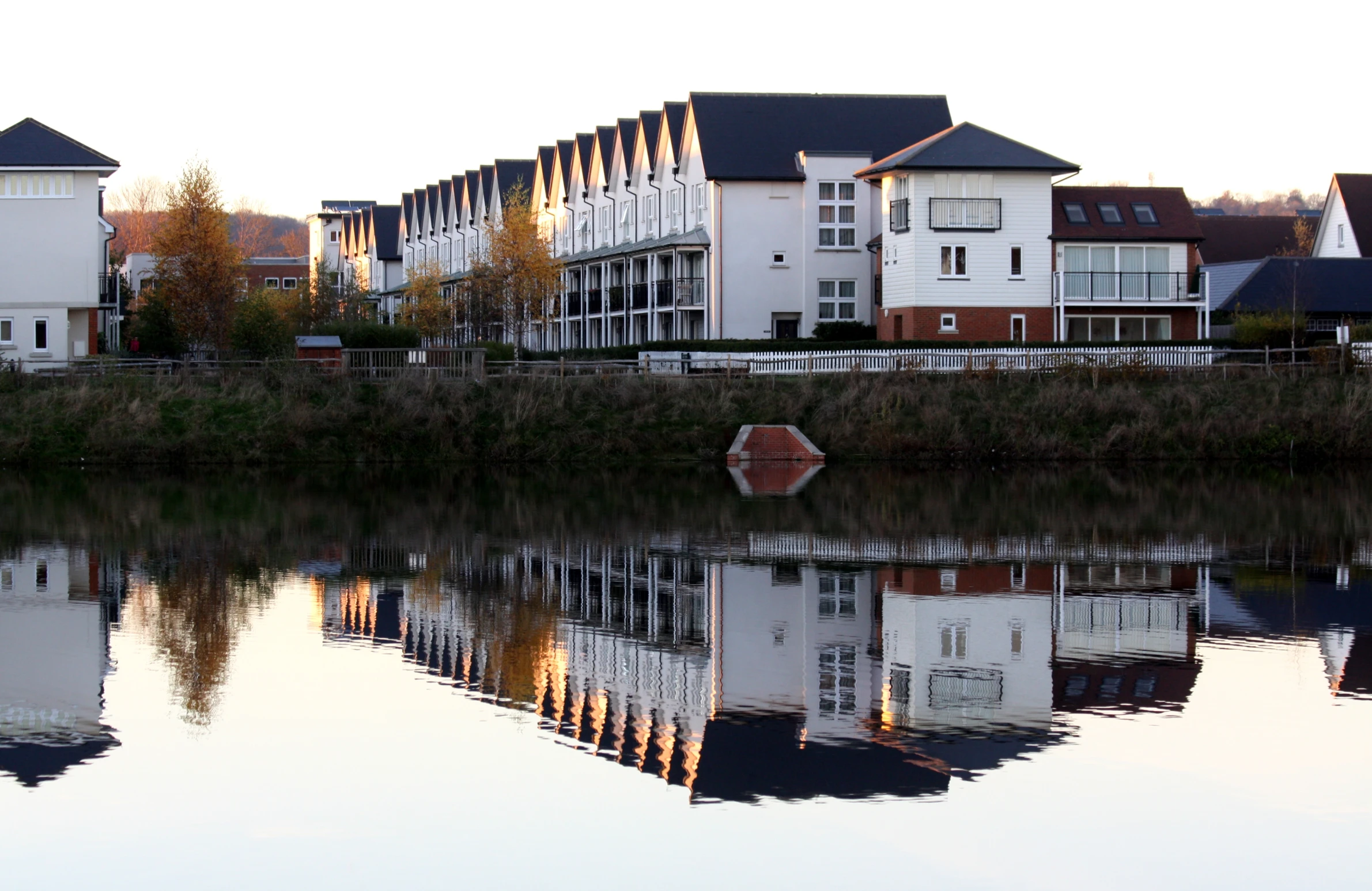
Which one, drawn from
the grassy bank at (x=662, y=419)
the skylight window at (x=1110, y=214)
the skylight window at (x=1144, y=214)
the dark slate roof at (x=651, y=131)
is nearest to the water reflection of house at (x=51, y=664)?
the grassy bank at (x=662, y=419)

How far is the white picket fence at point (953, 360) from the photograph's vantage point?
42.5 metres

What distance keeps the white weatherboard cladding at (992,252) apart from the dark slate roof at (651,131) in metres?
15.2

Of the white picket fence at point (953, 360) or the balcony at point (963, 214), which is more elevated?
the balcony at point (963, 214)

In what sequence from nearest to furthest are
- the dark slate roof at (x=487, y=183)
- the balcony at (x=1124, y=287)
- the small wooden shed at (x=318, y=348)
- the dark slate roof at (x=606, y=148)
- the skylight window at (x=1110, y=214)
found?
the small wooden shed at (x=318, y=348), the balcony at (x=1124, y=287), the skylight window at (x=1110, y=214), the dark slate roof at (x=606, y=148), the dark slate roof at (x=487, y=183)

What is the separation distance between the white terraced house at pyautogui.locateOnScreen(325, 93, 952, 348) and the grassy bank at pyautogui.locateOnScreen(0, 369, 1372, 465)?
13.2 meters

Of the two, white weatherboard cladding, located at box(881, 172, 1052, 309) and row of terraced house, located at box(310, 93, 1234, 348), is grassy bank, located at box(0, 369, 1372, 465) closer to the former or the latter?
white weatherboard cladding, located at box(881, 172, 1052, 309)

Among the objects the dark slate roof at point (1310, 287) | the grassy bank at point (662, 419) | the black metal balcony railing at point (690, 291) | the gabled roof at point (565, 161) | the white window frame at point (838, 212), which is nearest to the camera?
the grassy bank at point (662, 419)

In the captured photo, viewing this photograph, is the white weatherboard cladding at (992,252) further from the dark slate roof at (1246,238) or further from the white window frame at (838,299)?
the dark slate roof at (1246,238)

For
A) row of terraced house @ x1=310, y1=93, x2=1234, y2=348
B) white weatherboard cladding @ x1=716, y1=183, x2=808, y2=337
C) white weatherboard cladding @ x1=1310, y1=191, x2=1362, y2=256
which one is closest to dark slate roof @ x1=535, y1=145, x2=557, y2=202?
row of terraced house @ x1=310, y1=93, x2=1234, y2=348

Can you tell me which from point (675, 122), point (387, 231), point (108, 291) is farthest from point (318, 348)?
point (387, 231)

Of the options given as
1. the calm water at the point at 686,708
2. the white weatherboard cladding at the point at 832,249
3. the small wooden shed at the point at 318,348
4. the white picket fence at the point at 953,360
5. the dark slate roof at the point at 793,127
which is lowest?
the calm water at the point at 686,708

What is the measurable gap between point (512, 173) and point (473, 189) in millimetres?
5342

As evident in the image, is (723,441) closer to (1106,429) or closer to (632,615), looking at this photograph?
(1106,429)

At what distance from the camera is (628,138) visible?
212 feet
